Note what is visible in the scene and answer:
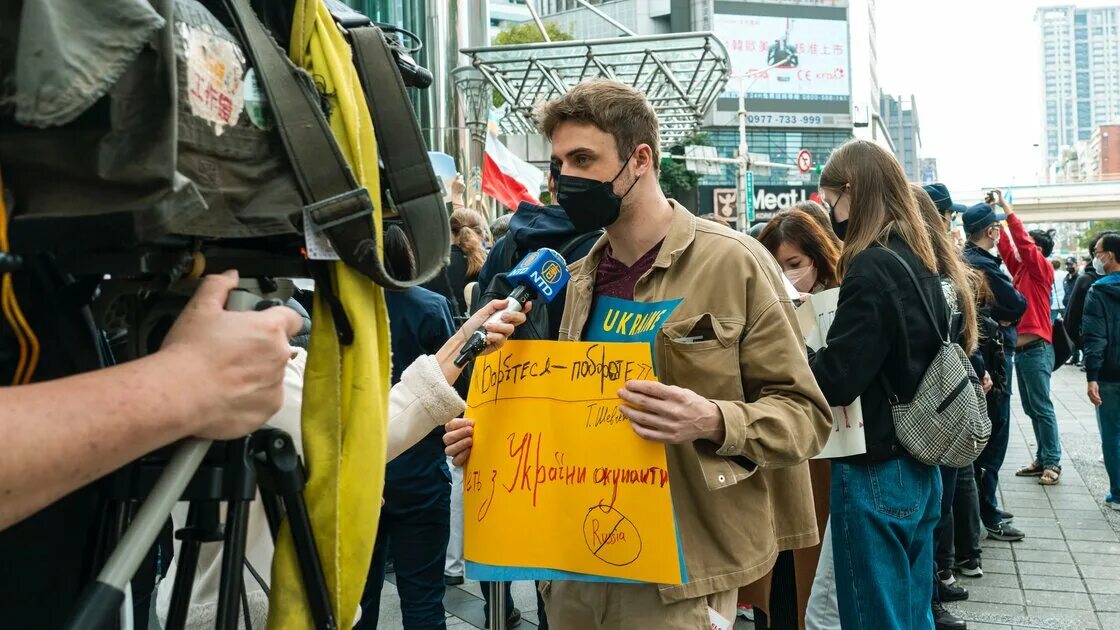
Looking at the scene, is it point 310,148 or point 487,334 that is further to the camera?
point 487,334

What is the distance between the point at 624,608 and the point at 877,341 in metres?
1.61

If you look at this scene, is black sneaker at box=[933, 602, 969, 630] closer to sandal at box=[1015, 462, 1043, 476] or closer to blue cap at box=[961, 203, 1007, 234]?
blue cap at box=[961, 203, 1007, 234]

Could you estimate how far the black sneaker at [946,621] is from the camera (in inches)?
200

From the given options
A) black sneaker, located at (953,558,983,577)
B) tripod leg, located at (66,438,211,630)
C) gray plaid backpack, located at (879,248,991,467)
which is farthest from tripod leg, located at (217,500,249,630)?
black sneaker, located at (953,558,983,577)

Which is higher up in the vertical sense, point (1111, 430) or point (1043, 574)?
point (1111, 430)

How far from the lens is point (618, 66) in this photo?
60.6 feet

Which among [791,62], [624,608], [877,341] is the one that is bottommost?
[624,608]

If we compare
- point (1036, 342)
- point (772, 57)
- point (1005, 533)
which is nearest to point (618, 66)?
point (1036, 342)

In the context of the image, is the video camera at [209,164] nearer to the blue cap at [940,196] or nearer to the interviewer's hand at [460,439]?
the interviewer's hand at [460,439]

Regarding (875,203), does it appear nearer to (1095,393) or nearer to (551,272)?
(551,272)

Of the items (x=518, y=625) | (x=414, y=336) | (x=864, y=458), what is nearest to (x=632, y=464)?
(x=864, y=458)

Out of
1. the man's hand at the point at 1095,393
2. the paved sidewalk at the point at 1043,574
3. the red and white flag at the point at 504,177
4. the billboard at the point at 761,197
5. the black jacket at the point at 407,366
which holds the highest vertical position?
the billboard at the point at 761,197

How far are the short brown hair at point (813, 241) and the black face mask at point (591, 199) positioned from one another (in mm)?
2451

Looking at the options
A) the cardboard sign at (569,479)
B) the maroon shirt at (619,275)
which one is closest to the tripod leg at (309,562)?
the cardboard sign at (569,479)
